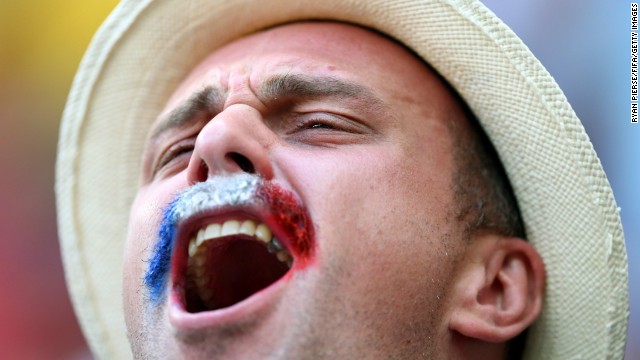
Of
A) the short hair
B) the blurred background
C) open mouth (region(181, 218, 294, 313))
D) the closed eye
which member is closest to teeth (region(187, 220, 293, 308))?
open mouth (region(181, 218, 294, 313))

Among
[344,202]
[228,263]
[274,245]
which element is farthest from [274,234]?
[228,263]

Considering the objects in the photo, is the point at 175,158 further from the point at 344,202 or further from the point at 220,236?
the point at 344,202

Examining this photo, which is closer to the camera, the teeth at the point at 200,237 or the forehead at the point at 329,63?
the teeth at the point at 200,237

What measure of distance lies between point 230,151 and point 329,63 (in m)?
0.30

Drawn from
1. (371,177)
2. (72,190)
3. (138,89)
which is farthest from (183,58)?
(371,177)

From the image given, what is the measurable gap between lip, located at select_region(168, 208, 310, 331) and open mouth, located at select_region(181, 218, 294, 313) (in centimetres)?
1

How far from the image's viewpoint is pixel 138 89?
1718 mm

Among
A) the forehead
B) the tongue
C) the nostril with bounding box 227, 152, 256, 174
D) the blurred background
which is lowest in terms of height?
the tongue

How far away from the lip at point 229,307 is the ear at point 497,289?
340mm

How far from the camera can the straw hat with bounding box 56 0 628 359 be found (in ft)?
4.50

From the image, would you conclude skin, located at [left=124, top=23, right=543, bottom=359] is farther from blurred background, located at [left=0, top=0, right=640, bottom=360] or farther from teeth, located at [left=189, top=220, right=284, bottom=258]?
blurred background, located at [left=0, top=0, right=640, bottom=360]

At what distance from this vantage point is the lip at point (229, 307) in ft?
3.85

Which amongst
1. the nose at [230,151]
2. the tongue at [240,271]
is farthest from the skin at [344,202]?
the tongue at [240,271]

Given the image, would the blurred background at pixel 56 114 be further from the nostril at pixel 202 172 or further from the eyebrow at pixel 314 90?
the nostril at pixel 202 172
